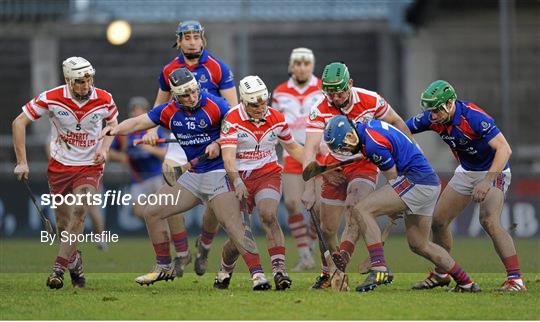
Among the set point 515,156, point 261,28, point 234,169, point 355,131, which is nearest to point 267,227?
point 234,169

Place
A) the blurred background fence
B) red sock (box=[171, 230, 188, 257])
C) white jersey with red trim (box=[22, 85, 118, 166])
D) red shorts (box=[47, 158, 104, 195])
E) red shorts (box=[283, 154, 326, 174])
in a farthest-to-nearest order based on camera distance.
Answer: the blurred background fence < red shorts (box=[283, 154, 326, 174]) < red sock (box=[171, 230, 188, 257]) < red shorts (box=[47, 158, 104, 195]) < white jersey with red trim (box=[22, 85, 118, 166])

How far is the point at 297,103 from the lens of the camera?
653 inches

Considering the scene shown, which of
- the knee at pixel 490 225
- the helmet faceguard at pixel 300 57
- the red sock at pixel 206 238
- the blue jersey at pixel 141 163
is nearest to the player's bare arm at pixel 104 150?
the red sock at pixel 206 238

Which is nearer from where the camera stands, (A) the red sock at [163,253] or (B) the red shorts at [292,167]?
(A) the red sock at [163,253]

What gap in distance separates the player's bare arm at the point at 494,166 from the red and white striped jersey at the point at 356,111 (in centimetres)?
131

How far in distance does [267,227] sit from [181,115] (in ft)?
4.30

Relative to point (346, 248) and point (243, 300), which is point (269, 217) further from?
point (243, 300)

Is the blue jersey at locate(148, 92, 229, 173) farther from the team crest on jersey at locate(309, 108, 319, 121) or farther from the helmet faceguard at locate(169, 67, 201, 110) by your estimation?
the team crest on jersey at locate(309, 108, 319, 121)

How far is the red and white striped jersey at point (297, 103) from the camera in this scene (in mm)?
16500

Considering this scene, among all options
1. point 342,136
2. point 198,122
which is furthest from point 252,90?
point 342,136

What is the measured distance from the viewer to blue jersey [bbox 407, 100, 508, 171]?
1235 cm

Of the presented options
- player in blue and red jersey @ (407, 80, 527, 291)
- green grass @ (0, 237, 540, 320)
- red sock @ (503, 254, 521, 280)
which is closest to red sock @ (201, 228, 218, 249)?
green grass @ (0, 237, 540, 320)

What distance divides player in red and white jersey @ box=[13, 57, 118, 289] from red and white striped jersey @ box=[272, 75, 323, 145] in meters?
3.55

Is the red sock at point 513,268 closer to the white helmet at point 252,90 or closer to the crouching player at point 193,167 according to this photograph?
the crouching player at point 193,167
